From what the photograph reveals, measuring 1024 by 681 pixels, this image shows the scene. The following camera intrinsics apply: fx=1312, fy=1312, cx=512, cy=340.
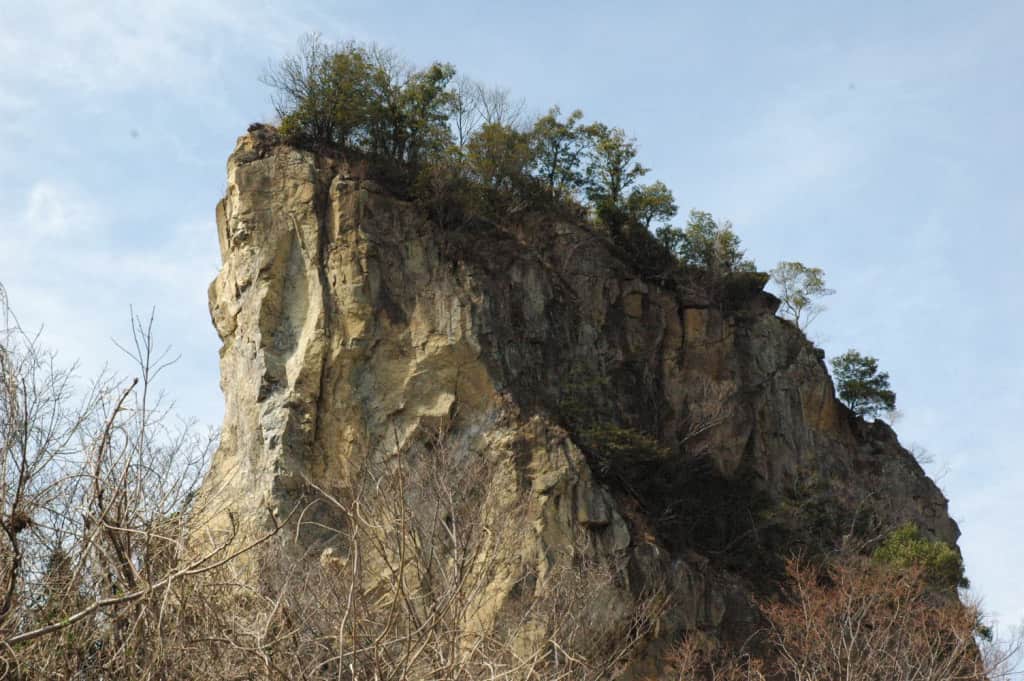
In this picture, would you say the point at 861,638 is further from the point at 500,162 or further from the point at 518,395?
the point at 500,162

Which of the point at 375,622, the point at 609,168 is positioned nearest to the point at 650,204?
the point at 609,168

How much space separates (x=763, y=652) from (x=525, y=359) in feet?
23.5

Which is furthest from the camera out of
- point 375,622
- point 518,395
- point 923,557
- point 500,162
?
point 500,162

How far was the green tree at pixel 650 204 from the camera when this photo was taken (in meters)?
32.9

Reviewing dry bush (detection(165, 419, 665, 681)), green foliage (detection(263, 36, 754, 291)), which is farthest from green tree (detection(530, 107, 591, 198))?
dry bush (detection(165, 419, 665, 681))

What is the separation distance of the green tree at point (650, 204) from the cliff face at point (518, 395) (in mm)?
2632

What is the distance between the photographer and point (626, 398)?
2819 cm

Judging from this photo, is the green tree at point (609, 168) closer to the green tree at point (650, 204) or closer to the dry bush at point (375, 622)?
the green tree at point (650, 204)

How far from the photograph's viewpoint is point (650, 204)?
32938 millimetres

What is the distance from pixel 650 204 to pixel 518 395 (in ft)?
32.4

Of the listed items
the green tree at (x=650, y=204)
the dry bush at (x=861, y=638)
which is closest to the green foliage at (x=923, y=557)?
the dry bush at (x=861, y=638)

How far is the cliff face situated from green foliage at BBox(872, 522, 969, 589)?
5.17 ft

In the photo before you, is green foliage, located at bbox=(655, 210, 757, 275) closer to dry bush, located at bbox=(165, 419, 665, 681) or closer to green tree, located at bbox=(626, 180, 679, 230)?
green tree, located at bbox=(626, 180, 679, 230)

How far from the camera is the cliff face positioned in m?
23.3
